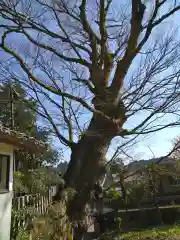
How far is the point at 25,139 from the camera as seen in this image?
4109 mm

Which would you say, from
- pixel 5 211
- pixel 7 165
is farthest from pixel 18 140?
pixel 5 211

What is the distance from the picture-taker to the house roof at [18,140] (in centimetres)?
365

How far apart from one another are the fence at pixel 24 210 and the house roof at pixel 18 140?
1.39 meters

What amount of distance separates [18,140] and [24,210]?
77.6 inches

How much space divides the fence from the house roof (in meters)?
1.39

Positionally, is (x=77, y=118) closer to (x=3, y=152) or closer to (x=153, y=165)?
(x=153, y=165)

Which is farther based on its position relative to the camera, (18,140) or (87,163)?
(87,163)

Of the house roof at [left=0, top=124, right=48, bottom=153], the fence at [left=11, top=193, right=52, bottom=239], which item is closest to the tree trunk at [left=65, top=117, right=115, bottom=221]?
the fence at [left=11, top=193, right=52, bottom=239]

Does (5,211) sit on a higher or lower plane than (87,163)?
lower

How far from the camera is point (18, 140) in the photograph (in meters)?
3.97

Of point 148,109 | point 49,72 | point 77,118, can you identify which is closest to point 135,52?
point 148,109

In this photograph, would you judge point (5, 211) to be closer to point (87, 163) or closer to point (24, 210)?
point (24, 210)

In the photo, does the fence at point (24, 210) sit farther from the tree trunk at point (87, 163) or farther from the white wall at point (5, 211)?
the tree trunk at point (87, 163)

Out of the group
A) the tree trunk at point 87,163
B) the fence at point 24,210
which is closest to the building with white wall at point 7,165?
the fence at point 24,210
